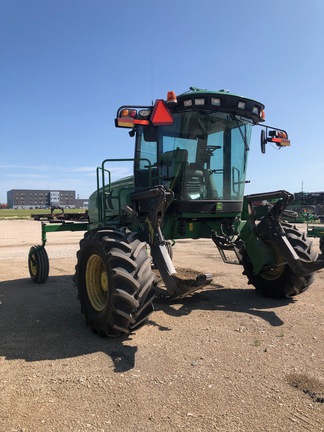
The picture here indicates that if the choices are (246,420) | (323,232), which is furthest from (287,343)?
(323,232)

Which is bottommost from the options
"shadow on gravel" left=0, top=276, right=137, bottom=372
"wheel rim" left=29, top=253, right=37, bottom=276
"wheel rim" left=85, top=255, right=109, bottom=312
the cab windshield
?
"shadow on gravel" left=0, top=276, right=137, bottom=372

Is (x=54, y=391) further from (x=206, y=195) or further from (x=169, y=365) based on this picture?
(x=206, y=195)

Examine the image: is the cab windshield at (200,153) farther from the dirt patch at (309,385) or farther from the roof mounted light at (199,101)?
the dirt patch at (309,385)

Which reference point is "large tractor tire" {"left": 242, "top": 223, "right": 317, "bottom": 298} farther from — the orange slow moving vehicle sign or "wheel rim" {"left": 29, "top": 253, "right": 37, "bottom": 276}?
"wheel rim" {"left": 29, "top": 253, "right": 37, "bottom": 276}

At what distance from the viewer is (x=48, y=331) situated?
4973 mm

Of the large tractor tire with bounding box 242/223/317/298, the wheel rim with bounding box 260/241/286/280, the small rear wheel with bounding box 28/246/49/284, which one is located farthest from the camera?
the small rear wheel with bounding box 28/246/49/284

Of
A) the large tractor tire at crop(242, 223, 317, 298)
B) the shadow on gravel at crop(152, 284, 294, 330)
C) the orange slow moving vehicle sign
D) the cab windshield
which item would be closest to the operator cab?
the cab windshield

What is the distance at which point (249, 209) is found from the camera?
6746mm

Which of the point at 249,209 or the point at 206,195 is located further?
the point at 249,209

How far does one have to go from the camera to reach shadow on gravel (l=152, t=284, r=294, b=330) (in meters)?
5.76

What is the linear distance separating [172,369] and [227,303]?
8.96ft

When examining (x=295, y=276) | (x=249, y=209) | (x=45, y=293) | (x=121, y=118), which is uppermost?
(x=121, y=118)

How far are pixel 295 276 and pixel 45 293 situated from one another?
4.63 m

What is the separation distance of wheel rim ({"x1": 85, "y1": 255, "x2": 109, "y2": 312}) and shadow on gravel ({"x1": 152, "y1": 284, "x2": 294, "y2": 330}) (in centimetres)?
96
